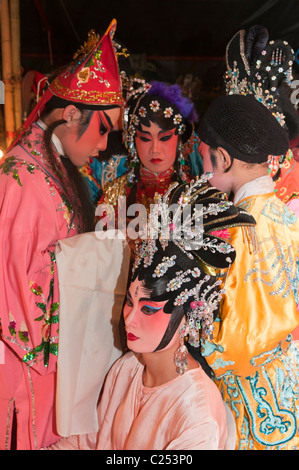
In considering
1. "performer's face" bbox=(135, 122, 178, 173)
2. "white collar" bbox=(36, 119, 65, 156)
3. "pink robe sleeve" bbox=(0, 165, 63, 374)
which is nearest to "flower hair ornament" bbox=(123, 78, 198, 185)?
"performer's face" bbox=(135, 122, 178, 173)

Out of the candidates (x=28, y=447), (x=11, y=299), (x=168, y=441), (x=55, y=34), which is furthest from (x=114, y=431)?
(x=55, y=34)

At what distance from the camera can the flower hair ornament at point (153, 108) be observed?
247 centimetres

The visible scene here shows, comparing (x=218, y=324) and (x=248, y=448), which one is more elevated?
(x=218, y=324)

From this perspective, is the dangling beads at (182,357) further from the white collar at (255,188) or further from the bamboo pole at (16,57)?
the bamboo pole at (16,57)

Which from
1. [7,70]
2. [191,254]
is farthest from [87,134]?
[7,70]

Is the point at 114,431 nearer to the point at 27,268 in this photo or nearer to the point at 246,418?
the point at 246,418

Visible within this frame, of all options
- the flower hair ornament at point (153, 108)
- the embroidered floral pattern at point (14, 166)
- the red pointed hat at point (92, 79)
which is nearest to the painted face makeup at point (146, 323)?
the embroidered floral pattern at point (14, 166)

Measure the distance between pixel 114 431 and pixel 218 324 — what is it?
0.49 m

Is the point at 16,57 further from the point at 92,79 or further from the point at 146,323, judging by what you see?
the point at 146,323

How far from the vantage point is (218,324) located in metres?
1.71

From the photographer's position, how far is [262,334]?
170 cm

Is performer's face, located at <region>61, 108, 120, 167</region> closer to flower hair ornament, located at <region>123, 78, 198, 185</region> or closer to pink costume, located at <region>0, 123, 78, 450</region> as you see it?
pink costume, located at <region>0, 123, 78, 450</region>

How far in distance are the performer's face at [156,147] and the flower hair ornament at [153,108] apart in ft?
0.12

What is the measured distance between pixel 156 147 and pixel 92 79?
0.56 m
